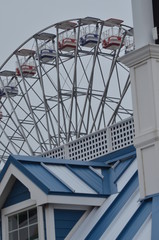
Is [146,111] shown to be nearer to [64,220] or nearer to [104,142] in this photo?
[64,220]

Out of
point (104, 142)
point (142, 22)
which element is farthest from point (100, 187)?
point (142, 22)

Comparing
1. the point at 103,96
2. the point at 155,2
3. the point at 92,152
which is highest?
the point at 103,96

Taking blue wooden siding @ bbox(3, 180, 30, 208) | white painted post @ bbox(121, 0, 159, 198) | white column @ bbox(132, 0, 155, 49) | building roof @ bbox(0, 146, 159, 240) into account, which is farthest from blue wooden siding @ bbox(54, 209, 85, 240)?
white column @ bbox(132, 0, 155, 49)

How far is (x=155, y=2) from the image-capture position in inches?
634

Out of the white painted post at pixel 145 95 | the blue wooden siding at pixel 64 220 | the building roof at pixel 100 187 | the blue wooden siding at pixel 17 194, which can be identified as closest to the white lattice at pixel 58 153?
the building roof at pixel 100 187

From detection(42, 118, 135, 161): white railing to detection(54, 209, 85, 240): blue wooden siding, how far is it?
265cm

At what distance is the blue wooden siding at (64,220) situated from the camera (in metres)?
16.7

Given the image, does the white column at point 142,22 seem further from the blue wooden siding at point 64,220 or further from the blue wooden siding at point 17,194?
the blue wooden siding at point 17,194

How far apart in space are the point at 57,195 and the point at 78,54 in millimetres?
38818

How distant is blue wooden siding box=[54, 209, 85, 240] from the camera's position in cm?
1670

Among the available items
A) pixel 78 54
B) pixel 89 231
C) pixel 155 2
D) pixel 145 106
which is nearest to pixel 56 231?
pixel 89 231

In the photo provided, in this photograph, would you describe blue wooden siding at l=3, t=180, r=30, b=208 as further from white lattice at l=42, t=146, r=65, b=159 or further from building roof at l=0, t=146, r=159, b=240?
white lattice at l=42, t=146, r=65, b=159

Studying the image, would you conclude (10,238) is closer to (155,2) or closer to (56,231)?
(56,231)

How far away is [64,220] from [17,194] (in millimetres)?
1282
